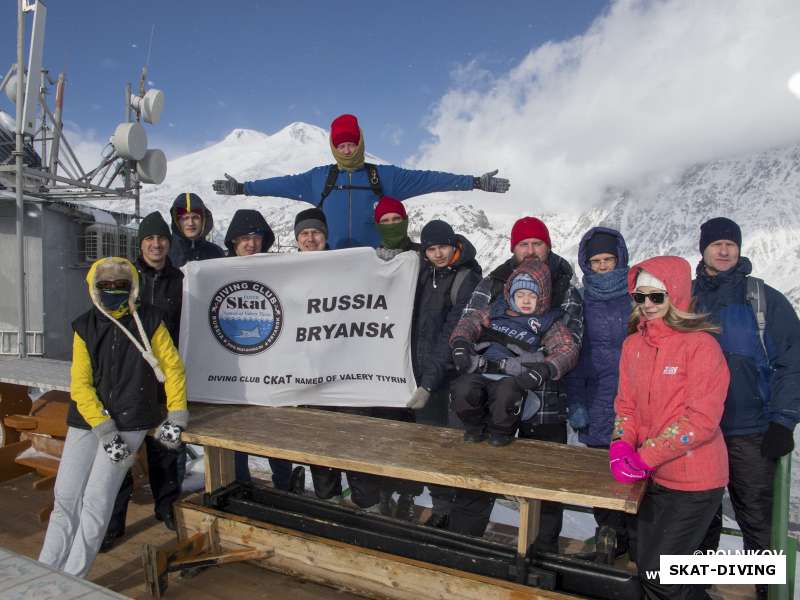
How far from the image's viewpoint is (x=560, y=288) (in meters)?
3.50

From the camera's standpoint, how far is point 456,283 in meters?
4.04

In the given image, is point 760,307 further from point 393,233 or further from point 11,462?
point 11,462

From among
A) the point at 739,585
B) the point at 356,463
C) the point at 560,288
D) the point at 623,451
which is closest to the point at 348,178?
the point at 560,288

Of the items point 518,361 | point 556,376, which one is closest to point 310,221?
point 518,361

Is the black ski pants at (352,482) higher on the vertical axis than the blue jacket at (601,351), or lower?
lower

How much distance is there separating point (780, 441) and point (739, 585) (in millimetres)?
1136

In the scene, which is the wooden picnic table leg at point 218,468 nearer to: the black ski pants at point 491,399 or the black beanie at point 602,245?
the black ski pants at point 491,399

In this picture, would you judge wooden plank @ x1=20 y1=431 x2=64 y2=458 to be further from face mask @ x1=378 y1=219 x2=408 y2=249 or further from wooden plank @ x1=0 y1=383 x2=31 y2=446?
face mask @ x1=378 y1=219 x2=408 y2=249

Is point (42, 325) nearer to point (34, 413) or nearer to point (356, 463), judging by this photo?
point (34, 413)

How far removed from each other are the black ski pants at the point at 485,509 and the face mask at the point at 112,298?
2554mm

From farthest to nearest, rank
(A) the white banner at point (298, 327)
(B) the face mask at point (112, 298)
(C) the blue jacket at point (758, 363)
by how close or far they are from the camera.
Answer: (A) the white banner at point (298, 327), (B) the face mask at point (112, 298), (C) the blue jacket at point (758, 363)

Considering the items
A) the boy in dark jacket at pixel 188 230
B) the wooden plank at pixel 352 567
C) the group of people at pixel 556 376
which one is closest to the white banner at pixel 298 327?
the group of people at pixel 556 376

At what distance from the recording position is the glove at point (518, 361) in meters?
3.19

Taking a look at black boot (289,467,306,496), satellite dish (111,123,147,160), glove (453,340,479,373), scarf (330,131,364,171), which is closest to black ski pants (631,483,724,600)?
glove (453,340,479,373)
